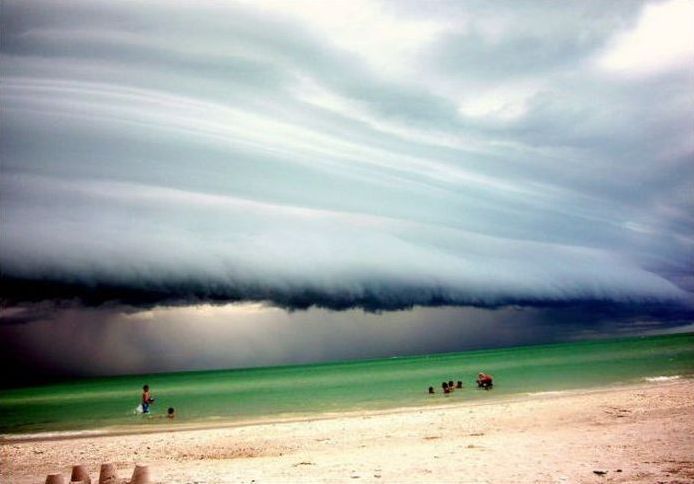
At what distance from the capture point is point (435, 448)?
15984 millimetres

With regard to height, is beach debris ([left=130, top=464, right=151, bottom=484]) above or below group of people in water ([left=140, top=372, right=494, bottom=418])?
above

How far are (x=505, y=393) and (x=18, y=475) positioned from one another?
3030 centimetres

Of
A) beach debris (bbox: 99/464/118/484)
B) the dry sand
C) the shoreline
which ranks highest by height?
beach debris (bbox: 99/464/118/484)

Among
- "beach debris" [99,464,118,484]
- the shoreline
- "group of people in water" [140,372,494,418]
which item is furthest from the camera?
"group of people in water" [140,372,494,418]

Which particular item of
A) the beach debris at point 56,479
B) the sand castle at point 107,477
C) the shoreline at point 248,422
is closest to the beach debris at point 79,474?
the sand castle at point 107,477

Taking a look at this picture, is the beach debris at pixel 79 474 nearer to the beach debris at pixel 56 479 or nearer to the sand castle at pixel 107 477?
the sand castle at pixel 107 477

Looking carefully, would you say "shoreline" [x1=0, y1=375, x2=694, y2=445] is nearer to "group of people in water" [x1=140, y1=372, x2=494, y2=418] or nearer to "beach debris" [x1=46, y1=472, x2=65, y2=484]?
"group of people in water" [x1=140, y1=372, x2=494, y2=418]

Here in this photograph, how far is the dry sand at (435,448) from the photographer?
12.1 meters

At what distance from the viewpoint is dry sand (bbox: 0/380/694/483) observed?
39.8ft

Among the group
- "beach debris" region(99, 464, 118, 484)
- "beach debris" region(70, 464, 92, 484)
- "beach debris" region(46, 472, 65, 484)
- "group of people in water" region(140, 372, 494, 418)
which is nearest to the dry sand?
"beach debris" region(99, 464, 118, 484)

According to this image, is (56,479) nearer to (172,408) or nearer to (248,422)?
(248,422)

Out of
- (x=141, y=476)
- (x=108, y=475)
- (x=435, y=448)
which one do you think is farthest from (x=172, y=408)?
(x=141, y=476)

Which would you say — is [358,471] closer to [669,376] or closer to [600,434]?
[600,434]

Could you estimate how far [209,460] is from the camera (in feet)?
56.2
